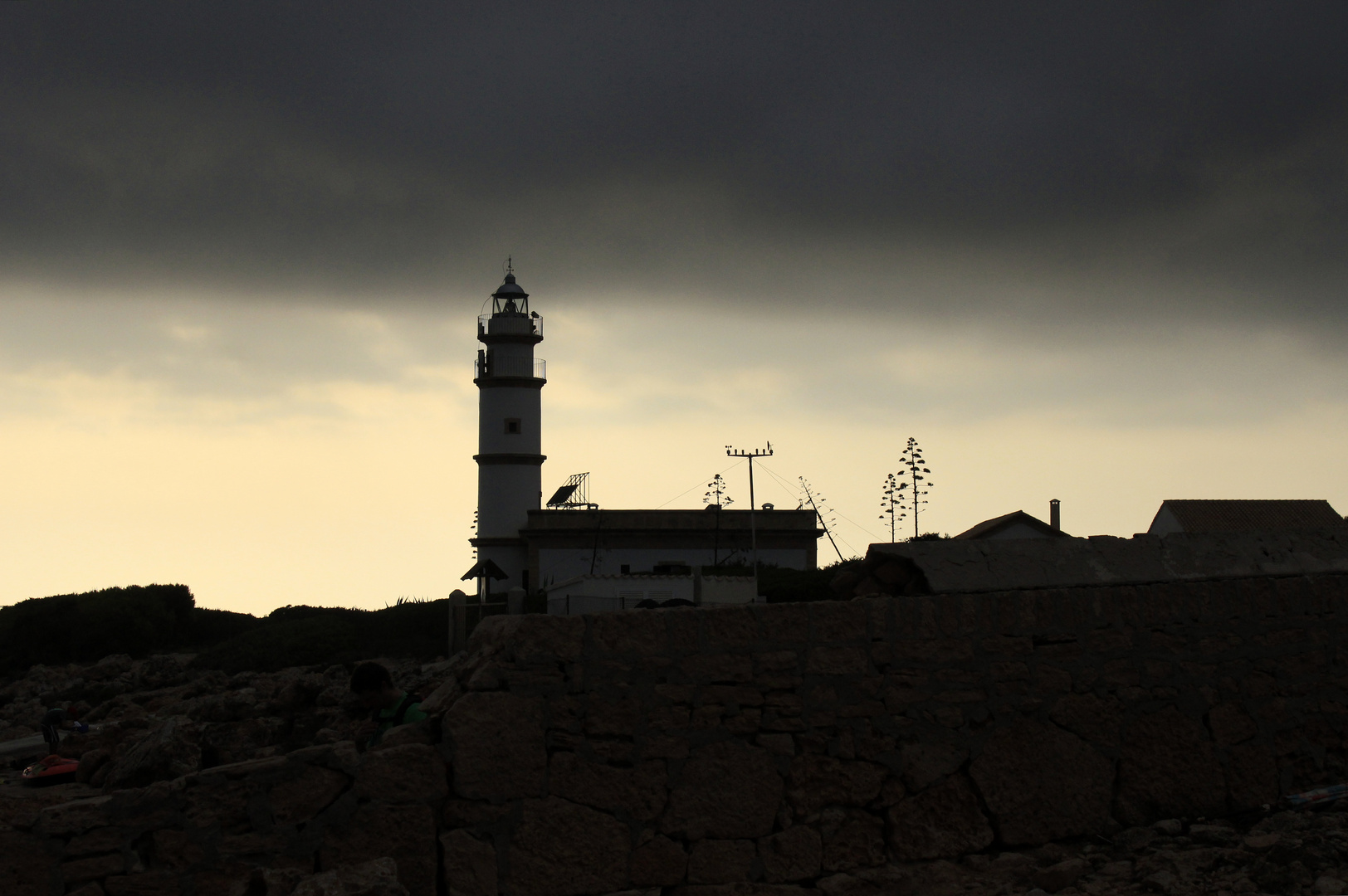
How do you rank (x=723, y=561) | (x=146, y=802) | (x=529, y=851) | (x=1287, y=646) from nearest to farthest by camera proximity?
(x=146, y=802) → (x=529, y=851) → (x=1287, y=646) → (x=723, y=561)

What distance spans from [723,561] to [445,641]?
1639cm

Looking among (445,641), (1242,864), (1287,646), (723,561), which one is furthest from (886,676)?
(723,561)

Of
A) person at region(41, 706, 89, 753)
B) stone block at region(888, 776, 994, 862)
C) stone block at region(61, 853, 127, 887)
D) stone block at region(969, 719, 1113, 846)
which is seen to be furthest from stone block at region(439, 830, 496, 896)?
person at region(41, 706, 89, 753)

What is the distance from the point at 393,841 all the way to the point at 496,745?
58 cm

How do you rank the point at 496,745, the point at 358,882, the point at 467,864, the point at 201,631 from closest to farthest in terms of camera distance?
1. the point at 358,882
2. the point at 467,864
3. the point at 496,745
4. the point at 201,631

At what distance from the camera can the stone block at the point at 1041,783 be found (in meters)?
5.97

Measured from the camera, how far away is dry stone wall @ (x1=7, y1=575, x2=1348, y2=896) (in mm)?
5055

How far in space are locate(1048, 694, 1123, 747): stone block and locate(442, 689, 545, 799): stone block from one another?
2.63 metres

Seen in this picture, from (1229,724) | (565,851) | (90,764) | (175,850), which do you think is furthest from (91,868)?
(1229,724)

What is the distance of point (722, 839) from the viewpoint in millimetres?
5570

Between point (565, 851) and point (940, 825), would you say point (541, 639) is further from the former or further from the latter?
point (940, 825)

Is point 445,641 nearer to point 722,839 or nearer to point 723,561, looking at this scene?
point 723,561

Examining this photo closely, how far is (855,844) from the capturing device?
572 cm

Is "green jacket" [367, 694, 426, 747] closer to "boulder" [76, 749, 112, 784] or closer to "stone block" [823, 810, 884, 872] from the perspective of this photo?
"stone block" [823, 810, 884, 872]
